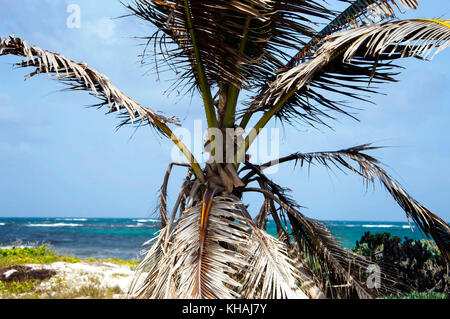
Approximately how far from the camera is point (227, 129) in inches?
148

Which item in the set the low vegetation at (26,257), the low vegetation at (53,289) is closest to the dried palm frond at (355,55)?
the low vegetation at (53,289)

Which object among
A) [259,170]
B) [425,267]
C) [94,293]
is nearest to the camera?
[259,170]

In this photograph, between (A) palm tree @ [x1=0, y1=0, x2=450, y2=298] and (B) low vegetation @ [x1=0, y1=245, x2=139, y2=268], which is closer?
(A) palm tree @ [x1=0, y1=0, x2=450, y2=298]

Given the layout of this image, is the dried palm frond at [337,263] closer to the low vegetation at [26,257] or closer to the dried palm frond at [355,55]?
the dried palm frond at [355,55]

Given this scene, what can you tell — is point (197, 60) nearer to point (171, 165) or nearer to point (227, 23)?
point (227, 23)

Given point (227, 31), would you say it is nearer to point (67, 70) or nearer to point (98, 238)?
point (67, 70)

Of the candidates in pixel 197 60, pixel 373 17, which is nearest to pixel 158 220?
pixel 197 60

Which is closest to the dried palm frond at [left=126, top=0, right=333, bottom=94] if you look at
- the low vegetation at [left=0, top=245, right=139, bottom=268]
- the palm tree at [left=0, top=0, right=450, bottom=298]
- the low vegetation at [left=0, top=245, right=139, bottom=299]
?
the palm tree at [left=0, top=0, right=450, bottom=298]

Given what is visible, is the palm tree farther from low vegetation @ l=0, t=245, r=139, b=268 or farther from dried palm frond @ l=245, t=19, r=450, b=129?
low vegetation @ l=0, t=245, r=139, b=268

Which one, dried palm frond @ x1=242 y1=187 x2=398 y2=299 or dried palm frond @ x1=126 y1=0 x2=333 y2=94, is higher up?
dried palm frond @ x1=126 y1=0 x2=333 y2=94

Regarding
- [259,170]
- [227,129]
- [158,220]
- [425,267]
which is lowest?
[425,267]

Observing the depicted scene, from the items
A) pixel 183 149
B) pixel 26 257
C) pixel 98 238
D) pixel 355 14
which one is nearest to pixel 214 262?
pixel 183 149

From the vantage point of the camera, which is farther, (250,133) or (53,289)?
(53,289)
